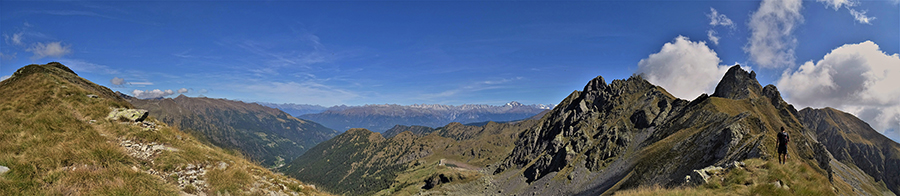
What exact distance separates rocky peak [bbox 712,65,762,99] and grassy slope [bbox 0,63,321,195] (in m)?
167

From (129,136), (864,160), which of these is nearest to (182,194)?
(129,136)

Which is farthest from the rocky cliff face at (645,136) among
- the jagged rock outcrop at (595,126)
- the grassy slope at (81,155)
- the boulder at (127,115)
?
the boulder at (127,115)

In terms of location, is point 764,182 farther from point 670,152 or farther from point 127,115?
point 670,152

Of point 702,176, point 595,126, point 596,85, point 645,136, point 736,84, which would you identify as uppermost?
point 596,85

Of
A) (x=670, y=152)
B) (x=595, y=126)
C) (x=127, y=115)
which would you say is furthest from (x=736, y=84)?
(x=127, y=115)

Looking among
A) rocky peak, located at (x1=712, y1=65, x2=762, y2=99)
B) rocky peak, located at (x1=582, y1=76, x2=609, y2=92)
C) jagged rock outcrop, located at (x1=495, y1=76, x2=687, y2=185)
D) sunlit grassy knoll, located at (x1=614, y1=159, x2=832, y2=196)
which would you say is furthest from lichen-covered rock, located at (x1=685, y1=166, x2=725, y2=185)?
rocky peak, located at (x1=582, y1=76, x2=609, y2=92)

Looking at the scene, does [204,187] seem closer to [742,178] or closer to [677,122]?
[742,178]

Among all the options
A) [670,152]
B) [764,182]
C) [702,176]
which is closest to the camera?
[764,182]

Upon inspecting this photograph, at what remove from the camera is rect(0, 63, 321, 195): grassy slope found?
1025cm

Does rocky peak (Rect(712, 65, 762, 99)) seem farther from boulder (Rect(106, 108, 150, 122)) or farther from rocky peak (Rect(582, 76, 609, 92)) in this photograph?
boulder (Rect(106, 108, 150, 122))

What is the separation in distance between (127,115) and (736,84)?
182 m

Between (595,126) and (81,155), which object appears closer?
(81,155)

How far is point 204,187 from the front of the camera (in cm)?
1329

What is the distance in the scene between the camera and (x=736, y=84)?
13275cm
